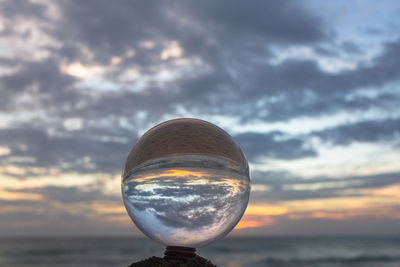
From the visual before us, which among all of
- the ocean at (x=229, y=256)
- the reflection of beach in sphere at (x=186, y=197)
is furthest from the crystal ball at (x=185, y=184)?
the ocean at (x=229, y=256)

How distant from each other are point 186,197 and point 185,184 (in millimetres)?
131

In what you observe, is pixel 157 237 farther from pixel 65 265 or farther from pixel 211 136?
pixel 65 265

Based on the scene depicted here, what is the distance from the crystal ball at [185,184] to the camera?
4.00 m

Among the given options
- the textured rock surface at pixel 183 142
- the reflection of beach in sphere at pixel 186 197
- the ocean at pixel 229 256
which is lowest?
the ocean at pixel 229 256

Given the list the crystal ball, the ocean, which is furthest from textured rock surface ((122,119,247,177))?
the ocean

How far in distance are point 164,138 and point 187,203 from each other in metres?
0.80

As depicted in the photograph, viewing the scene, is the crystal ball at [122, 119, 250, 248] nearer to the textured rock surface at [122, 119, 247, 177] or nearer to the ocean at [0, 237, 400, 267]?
the textured rock surface at [122, 119, 247, 177]

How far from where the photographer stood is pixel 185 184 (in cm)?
398

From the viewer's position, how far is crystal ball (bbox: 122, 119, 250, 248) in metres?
4.00

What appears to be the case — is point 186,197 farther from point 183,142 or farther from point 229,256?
point 229,256

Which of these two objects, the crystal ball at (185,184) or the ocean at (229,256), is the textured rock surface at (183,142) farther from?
the ocean at (229,256)

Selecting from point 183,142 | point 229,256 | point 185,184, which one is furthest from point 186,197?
point 229,256

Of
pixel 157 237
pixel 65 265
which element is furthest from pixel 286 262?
pixel 157 237

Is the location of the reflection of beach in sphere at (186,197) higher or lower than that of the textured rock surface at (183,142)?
lower
